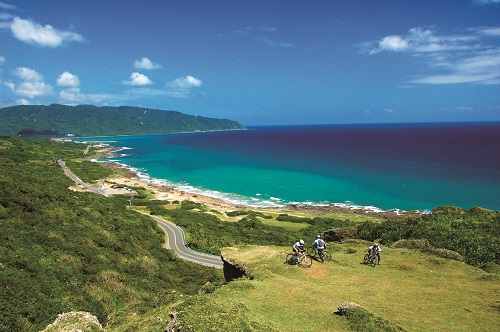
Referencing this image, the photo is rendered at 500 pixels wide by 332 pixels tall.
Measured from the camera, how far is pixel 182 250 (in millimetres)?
41938

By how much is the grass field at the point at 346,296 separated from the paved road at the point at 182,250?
1882 cm

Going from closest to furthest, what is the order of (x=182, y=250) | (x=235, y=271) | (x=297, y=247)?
(x=297, y=247)
(x=235, y=271)
(x=182, y=250)

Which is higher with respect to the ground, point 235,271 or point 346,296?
point 346,296

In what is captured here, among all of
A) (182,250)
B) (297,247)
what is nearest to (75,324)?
(297,247)

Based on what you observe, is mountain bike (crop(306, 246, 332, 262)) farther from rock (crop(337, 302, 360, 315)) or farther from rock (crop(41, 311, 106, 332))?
rock (crop(41, 311, 106, 332))

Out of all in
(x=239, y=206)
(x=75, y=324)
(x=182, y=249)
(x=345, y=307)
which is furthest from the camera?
(x=239, y=206)

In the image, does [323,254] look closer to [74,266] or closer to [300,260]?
[300,260]

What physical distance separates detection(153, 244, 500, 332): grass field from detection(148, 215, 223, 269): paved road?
18822mm

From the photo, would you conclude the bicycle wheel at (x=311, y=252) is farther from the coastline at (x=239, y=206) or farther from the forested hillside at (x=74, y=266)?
the coastline at (x=239, y=206)

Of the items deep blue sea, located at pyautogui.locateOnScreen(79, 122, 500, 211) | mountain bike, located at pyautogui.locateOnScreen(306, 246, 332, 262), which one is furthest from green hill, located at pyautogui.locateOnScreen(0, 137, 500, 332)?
deep blue sea, located at pyautogui.locateOnScreen(79, 122, 500, 211)

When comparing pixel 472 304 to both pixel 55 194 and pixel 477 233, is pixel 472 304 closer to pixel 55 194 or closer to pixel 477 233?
pixel 477 233

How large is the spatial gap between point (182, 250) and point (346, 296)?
1227 inches

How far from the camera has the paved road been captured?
3806cm

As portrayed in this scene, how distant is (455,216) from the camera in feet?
114
